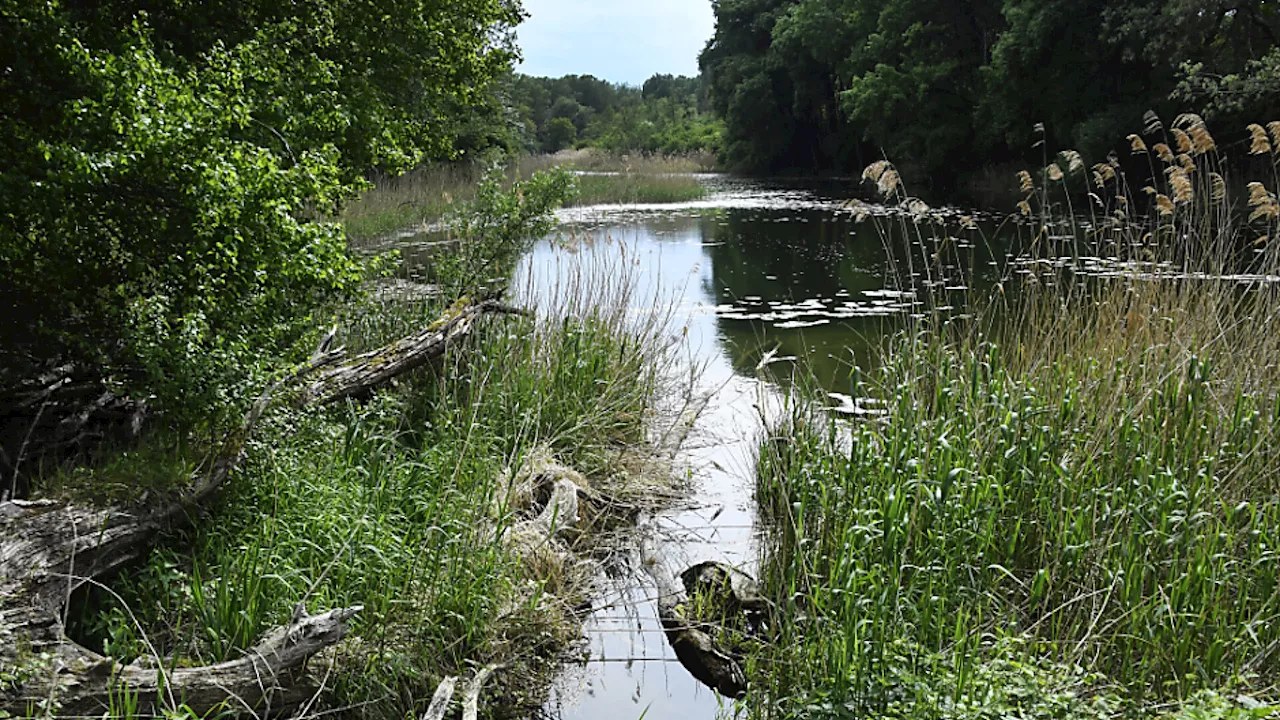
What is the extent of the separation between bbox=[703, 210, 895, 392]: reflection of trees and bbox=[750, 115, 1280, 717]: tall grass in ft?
5.62

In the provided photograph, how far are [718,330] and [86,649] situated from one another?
26.0ft

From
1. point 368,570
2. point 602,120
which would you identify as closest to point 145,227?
point 368,570

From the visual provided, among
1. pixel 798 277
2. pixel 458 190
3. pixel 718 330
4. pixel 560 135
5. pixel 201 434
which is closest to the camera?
pixel 201 434

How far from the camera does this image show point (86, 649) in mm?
2717

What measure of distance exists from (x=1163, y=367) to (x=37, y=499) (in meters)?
4.28

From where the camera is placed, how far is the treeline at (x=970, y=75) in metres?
18.7

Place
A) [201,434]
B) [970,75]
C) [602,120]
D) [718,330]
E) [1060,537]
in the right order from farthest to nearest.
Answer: [602,120], [970,75], [718,330], [201,434], [1060,537]

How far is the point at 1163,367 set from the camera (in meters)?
4.10

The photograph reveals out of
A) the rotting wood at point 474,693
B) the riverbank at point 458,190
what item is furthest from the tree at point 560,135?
the rotting wood at point 474,693

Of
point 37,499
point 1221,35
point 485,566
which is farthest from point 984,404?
point 1221,35

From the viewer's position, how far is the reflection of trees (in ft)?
28.8

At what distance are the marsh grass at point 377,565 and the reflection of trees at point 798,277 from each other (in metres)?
2.20

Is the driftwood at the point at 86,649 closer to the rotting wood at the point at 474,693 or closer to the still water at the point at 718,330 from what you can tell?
the rotting wood at the point at 474,693

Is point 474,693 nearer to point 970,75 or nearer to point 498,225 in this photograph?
point 498,225
